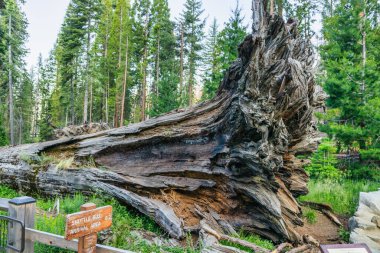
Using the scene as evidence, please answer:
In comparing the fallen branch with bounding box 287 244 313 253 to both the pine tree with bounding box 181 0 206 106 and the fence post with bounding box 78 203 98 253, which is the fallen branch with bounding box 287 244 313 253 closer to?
the fence post with bounding box 78 203 98 253

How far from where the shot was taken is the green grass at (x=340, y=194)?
968 cm

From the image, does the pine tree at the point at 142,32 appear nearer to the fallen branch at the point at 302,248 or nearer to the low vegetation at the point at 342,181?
the low vegetation at the point at 342,181

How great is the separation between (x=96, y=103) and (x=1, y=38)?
2285cm

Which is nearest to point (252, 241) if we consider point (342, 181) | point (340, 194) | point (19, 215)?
point (19, 215)

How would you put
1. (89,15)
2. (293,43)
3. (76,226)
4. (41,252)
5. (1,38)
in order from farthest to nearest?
(89,15) < (1,38) < (293,43) < (41,252) < (76,226)

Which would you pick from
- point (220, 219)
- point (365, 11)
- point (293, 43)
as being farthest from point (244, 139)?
point (365, 11)

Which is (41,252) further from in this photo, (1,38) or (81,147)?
(1,38)

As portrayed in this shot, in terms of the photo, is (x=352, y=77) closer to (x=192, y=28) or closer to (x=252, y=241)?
(x=252, y=241)

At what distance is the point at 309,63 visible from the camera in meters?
8.58

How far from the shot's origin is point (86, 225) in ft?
11.0

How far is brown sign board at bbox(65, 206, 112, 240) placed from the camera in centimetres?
311

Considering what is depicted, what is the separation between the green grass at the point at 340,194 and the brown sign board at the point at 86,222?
840 centimetres

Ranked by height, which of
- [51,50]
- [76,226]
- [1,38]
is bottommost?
[76,226]

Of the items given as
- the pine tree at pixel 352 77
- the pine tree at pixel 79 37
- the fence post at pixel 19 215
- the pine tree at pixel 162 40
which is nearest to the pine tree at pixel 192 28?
the pine tree at pixel 162 40
